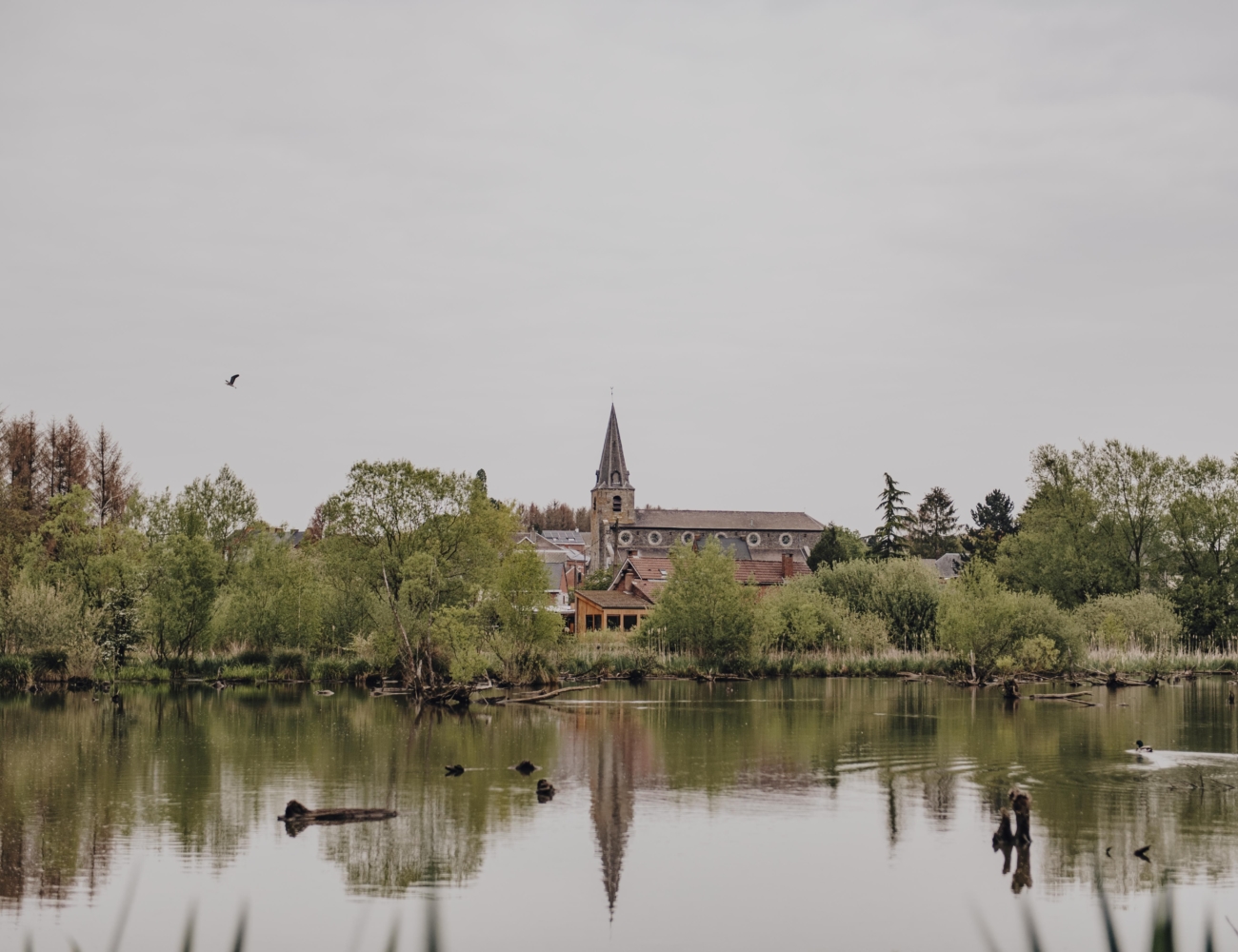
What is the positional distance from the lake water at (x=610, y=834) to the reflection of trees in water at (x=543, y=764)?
0.36ft

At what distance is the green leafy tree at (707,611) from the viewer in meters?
65.5

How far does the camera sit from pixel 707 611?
216 ft

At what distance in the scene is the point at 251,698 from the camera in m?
50.2

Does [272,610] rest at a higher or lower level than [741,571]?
lower

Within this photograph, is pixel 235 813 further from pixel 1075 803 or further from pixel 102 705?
pixel 102 705

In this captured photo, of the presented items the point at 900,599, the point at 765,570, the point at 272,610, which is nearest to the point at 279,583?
the point at 272,610

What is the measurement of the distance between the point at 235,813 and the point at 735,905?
1061 cm

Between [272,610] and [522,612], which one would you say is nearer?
[522,612]

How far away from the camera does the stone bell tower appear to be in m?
143

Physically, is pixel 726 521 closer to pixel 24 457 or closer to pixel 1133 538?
pixel 1133 538

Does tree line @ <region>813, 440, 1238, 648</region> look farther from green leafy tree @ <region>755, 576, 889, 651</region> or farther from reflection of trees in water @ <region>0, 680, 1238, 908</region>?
reflection of trees in water @ <region>0, 680, 1238, 908</region>

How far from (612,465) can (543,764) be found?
118 metres

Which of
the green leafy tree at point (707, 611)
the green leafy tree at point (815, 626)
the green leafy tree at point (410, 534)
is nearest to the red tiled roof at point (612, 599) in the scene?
the green leafy tree at point (815, 626)

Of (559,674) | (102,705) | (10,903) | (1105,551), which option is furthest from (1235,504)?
(10,903)
